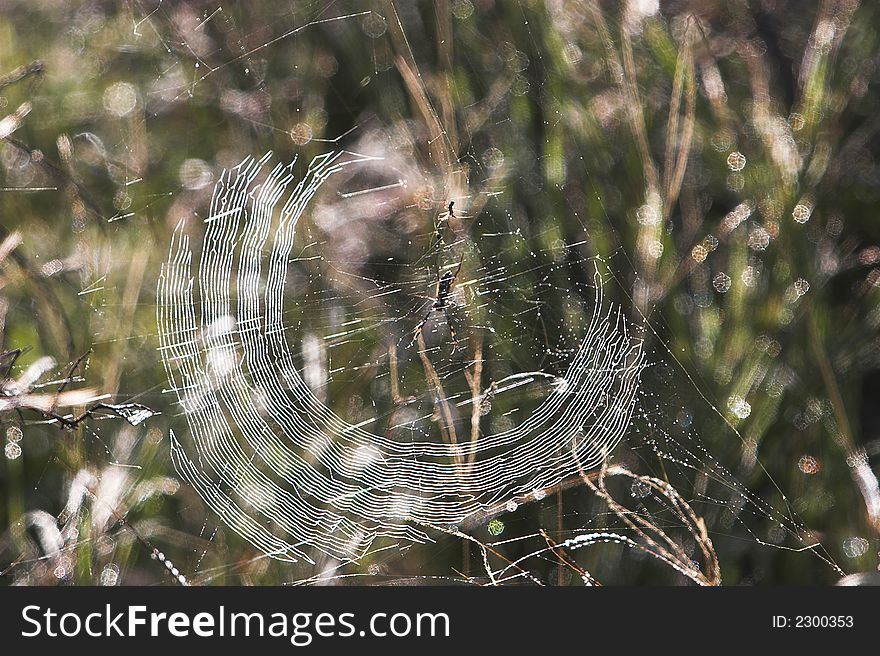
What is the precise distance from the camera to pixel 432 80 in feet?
2.42

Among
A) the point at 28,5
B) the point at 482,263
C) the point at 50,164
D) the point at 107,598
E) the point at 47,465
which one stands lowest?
the point at 107,598

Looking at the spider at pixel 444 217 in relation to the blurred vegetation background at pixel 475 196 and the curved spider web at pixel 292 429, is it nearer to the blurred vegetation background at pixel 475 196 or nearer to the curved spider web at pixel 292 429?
the blurred vegetation background at pixel 475 196

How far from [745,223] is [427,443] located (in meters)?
0.36

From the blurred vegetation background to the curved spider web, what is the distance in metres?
0.02

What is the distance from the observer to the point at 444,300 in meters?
0.71

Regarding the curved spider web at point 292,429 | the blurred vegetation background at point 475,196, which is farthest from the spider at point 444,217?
the curved spider web at point 292,429

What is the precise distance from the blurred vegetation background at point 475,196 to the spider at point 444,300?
1.9 inches

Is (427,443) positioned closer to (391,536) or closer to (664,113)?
(391,536)

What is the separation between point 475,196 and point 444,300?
0.31 feet

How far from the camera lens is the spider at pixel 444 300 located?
70 centimetres

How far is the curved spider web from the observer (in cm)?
69

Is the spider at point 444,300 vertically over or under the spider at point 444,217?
under

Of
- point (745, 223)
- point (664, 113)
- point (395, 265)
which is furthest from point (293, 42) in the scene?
point (745, 223)

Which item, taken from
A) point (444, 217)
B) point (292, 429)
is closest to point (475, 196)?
point (444, 217)
